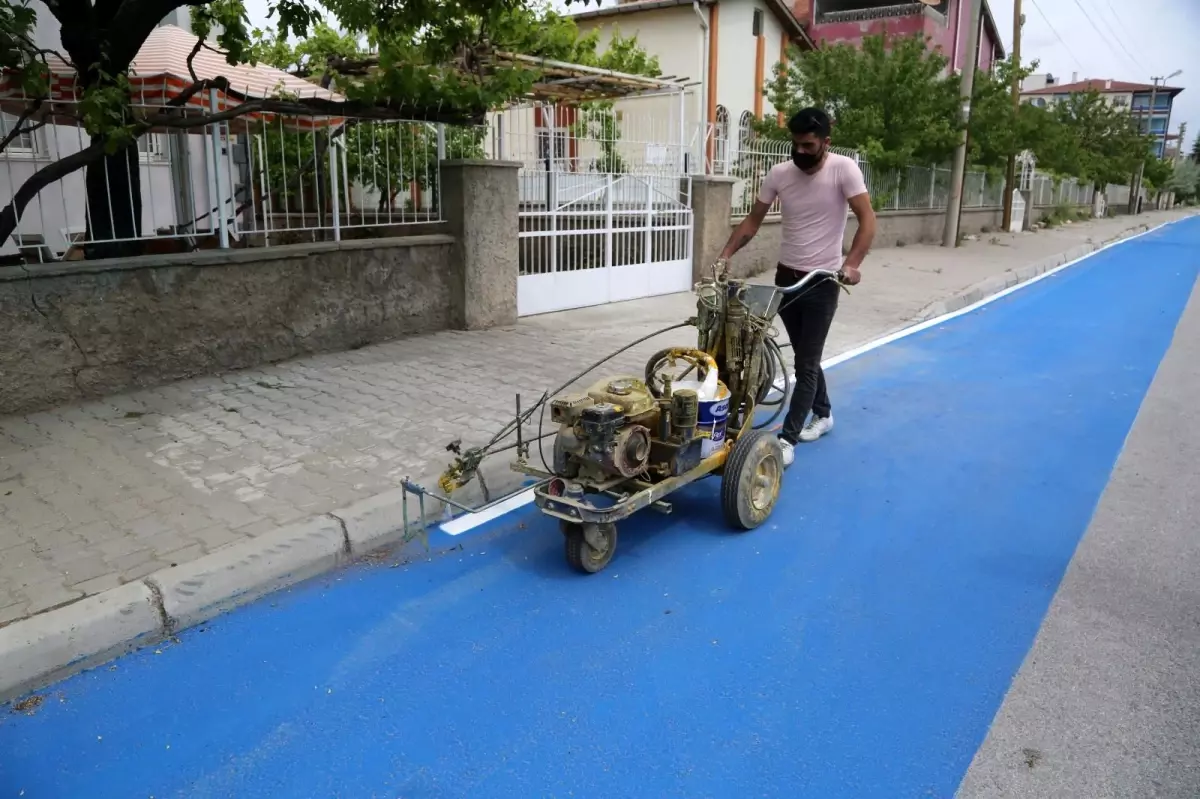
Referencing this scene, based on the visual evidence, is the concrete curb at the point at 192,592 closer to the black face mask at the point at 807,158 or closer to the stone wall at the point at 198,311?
the black face mask at the point at 807,158

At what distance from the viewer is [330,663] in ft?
10.9

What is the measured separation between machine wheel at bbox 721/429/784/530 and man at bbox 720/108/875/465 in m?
0.57

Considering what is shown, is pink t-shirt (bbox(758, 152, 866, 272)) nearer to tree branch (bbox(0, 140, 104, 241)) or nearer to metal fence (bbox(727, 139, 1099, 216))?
metal fence (bbox(727, 139, 1099, 216))

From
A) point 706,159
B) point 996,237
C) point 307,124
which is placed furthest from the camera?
point 996,237

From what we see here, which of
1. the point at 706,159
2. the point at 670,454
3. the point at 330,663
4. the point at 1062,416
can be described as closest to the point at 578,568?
the point at 670,454

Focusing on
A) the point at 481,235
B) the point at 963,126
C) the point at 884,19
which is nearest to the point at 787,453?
the point at 481,235

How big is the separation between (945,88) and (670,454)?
733 inches

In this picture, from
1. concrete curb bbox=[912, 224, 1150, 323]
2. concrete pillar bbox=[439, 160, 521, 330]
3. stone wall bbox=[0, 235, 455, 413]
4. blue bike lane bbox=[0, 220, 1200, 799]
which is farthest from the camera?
concrete curb bbox=[912, 224, 1150, 323]

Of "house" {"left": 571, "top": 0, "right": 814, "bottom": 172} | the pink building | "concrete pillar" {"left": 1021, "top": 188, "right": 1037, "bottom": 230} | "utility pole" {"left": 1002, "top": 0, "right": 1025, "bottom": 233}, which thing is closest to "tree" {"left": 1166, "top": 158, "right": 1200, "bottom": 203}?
the pink building

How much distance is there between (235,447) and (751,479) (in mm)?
3118

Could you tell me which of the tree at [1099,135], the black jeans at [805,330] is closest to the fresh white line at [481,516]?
the black jeans at [805,330]

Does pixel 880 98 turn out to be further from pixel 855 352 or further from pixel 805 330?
pixel 805 330

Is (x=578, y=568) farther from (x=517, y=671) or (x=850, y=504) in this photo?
(x=850, y=504)

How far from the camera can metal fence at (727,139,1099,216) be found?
14266 millimetres
